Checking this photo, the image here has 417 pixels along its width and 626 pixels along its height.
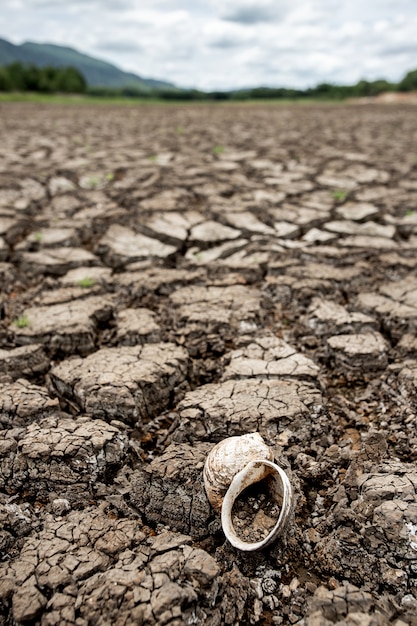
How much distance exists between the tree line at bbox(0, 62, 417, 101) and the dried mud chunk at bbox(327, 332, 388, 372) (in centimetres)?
2717

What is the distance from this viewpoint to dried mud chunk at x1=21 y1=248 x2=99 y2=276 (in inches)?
114

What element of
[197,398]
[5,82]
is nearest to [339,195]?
[197,398]

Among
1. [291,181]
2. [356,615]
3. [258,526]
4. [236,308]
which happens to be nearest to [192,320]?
[236,308]

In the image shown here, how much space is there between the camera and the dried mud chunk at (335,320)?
7.34 ft

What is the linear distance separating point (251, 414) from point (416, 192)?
3.37 metres

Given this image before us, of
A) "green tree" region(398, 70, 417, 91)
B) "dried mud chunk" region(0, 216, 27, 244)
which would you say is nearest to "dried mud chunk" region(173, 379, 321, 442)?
"dried mud chunk" region(0, 216, 27, 244)

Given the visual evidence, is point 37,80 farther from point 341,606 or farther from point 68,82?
point 341,606

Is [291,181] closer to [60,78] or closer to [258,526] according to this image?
[258,526]

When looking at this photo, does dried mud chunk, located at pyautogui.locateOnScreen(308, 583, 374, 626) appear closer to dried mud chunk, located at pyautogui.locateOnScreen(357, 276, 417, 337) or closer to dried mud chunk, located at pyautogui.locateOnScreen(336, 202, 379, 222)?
dried mud chunk, located at pyautogui.locateOnScreen(357, 276, 417, 337)

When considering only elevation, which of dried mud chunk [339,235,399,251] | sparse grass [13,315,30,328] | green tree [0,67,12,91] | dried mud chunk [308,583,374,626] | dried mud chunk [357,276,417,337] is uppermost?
green tree [0,67,12,91]

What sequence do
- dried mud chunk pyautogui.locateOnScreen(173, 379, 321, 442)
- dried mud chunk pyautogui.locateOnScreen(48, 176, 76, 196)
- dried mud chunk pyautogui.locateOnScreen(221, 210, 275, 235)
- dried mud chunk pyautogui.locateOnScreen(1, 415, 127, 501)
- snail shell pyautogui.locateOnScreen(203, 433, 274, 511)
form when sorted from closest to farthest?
snail shell pyautogui.locateOnScreen(203, 433, 274, 511)
dried mud chunk pyautogui.locateOnScreen(1, 415, 127, 501)
dried mud chunk pyautogui.locateOnScreen(173, 379, 321, 442)
dried mud chunk pyautogui.locateOnScreen(221, 210, 275, 235)
dried mud chunk pyautogui.locateOnScreen(48, 176, 76, 196)

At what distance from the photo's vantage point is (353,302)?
2.48 m

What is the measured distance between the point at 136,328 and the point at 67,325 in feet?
1.10

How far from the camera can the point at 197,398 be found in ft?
5.96
